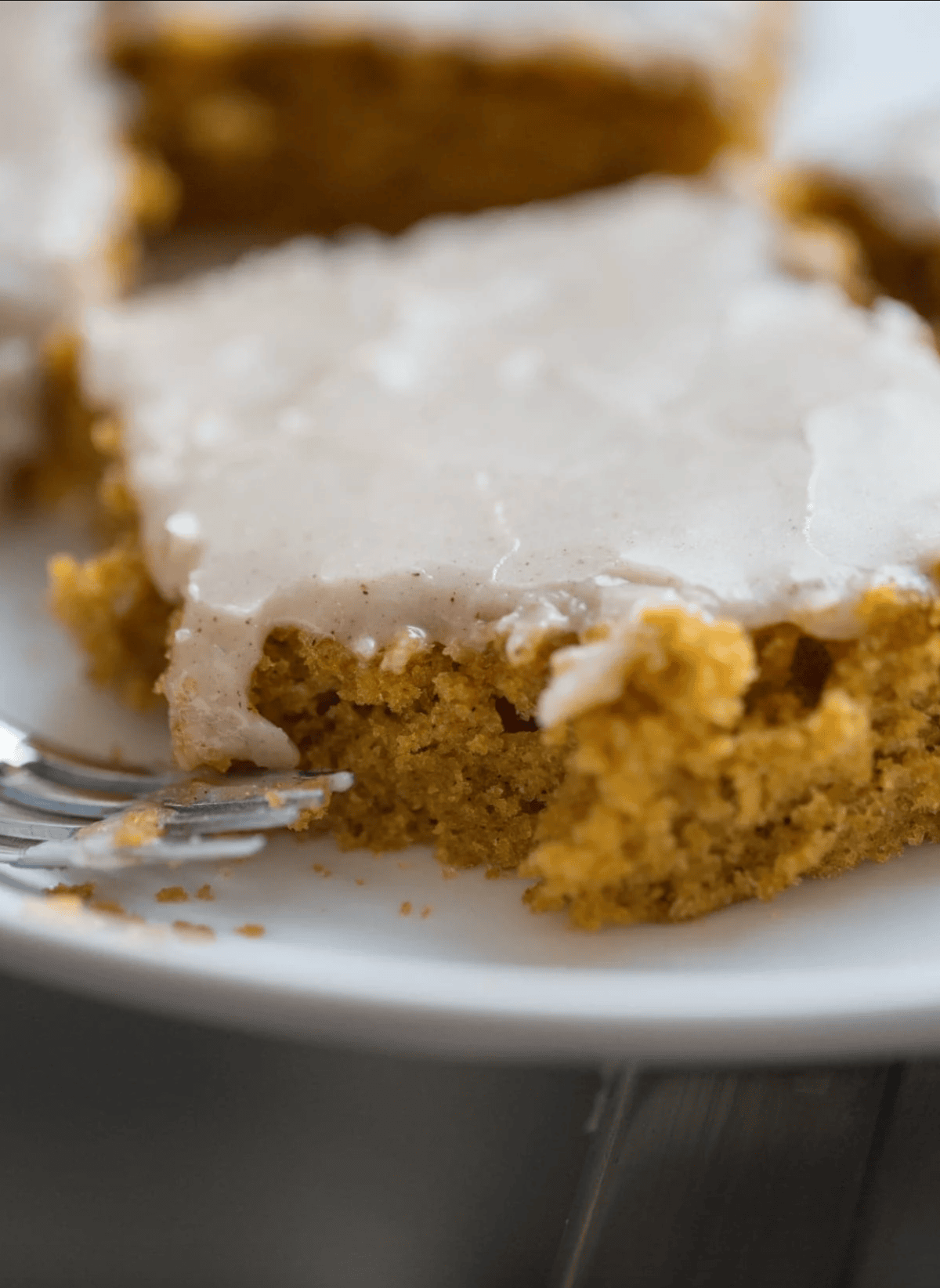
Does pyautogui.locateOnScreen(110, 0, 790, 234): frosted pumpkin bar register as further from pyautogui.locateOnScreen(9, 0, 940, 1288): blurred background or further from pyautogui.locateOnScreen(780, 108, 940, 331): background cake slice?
pyautogui.locateOnScreen(9, 0, 940, 1288): blurred background

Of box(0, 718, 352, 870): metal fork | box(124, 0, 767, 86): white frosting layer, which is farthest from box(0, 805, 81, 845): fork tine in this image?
box(124, 0, 767, 86): white frosting layer

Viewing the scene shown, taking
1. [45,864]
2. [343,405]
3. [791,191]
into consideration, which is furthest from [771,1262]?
[791,191]

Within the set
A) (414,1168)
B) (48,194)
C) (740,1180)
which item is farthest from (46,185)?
(740,1180)

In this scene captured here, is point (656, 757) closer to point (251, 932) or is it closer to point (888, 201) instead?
point (251, 932)

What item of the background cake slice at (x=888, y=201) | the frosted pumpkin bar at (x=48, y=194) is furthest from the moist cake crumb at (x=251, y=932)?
the background cake slice at (x=888, y=201)

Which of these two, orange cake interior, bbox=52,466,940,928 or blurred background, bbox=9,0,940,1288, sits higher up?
orange cake interior, bbox=52,466,940,928

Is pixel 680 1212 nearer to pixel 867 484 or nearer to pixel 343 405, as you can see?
pixel 867 484
